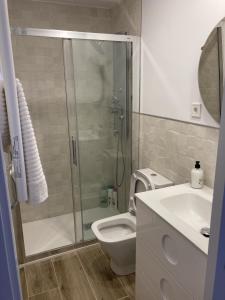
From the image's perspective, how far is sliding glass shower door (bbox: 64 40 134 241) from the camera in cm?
211

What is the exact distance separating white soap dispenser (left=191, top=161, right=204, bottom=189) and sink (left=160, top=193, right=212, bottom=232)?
8 centimetres

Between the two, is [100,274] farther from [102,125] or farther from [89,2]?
[89,2]

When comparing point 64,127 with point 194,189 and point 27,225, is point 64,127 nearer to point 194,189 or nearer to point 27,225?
point 27,225

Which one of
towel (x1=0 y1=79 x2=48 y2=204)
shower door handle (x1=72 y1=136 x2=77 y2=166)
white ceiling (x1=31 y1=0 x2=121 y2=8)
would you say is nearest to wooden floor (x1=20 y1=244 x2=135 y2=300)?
shower door handle (x1=72 y1=136 x2=77 y2=166)

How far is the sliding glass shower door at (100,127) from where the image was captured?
2107mm

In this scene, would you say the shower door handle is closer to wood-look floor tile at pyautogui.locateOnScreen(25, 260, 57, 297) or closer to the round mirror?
wood-look floor tile at pyautogui.locateOnScreen(25, 260, 57, 297)

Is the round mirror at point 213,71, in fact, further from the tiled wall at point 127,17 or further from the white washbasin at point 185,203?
the tiled wall at point 127,17

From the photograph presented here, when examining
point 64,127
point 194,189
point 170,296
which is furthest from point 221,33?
point 64,127

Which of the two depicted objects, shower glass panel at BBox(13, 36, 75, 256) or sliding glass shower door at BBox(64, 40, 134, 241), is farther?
shower glass panel at BBox(13, 36, 75, 256)

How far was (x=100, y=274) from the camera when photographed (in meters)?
1.97

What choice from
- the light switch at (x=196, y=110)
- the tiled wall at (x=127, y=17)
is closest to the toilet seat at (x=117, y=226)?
the light switch at (x=196, y=110)

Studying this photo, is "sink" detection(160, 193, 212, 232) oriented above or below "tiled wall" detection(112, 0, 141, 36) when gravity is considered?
below

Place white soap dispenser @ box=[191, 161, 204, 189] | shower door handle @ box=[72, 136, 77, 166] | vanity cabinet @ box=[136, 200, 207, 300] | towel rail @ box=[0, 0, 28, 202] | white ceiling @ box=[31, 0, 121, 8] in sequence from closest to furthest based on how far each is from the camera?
towel rail @ box=[0, 0, 28, 202]
vanity cabinet @ box=[136, 200, 207, 300]
white soap dispenser @ box=[191, 161, 204, 189]
shower door handle @ box=[72, 136, 77, 166]
white ceiling @ box=[31, 0, 121, 8]

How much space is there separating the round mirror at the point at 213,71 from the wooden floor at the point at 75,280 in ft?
4.79
